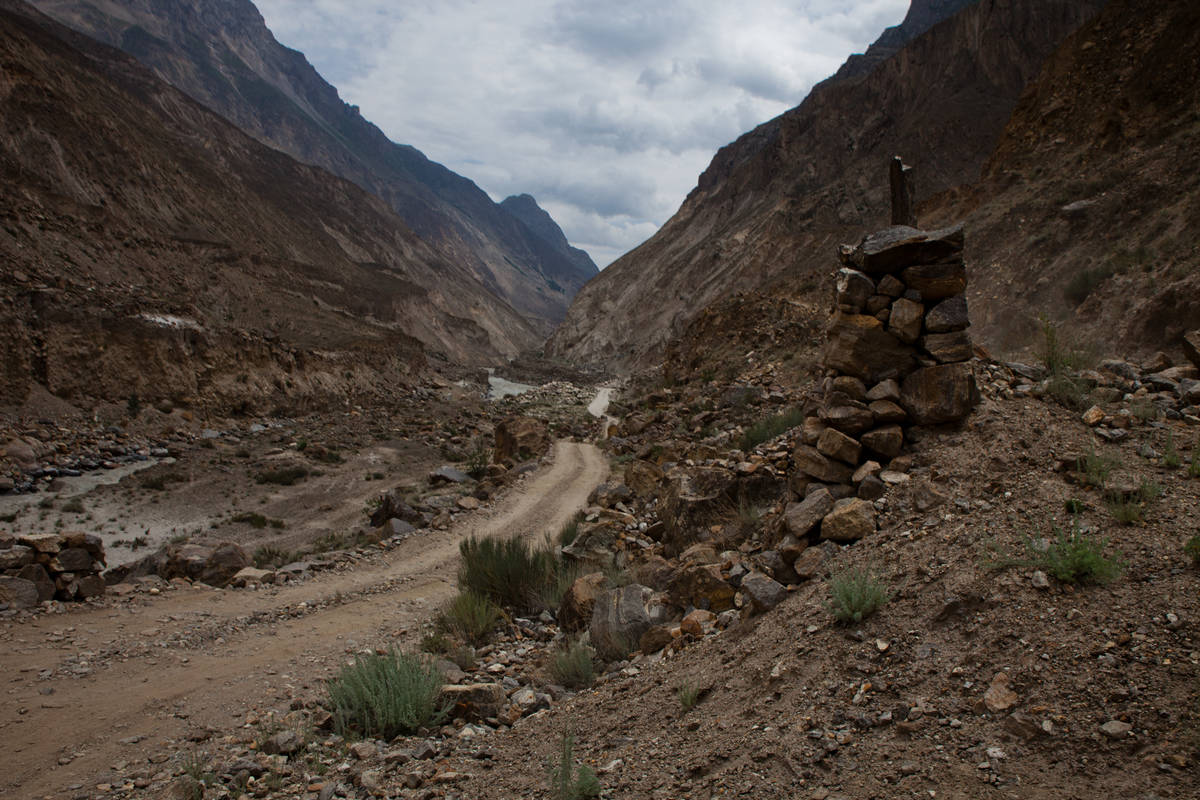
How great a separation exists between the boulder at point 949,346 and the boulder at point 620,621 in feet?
11.3

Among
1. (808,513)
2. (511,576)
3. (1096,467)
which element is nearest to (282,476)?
(511,576)

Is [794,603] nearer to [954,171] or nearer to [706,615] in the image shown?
[706,615]

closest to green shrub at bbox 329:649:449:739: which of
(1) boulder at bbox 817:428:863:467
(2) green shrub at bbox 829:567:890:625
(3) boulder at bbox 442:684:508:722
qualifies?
(3) boulder at bbox 442:684:508:722

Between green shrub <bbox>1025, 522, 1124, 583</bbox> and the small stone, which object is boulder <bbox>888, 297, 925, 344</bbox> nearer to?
green shrub <bbox>1025, 522, 1124, 583</bbox>

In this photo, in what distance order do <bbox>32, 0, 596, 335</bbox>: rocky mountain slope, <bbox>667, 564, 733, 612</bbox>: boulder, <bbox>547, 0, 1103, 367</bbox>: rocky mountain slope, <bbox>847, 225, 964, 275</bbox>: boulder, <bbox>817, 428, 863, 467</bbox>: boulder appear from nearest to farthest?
<bbox>667, 564, 733, 612</bbox>: boulder < <bbox>817, 428, 863, 467</bbox>: boulder < <bbox>847, 225, 964, 275</bbox>: boulder < <bbox>547, 0, 1103, 367</bbox>: rocky mountain slope < <bbox>32, 0, 596, 335</bbox>: rocky mountain slope

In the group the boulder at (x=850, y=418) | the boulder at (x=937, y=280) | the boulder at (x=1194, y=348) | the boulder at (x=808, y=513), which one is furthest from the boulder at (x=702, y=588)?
the boulder at (x=1194, y=348)

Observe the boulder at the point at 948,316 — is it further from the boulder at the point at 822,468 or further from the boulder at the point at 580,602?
the boulder at the point at 580,602

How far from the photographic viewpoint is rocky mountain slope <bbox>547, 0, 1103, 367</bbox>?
4697 cm

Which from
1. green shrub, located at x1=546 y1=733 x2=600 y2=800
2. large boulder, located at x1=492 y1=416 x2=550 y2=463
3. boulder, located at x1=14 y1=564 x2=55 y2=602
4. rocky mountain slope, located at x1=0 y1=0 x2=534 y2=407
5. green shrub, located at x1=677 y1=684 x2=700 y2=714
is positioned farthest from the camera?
rocky mountain slope, located at x1=0 y1=0 x2=534 y2=407

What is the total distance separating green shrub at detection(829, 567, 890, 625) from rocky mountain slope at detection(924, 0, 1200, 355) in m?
10.7

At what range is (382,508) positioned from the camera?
1341 cm

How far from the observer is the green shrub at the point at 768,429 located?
1101 cm

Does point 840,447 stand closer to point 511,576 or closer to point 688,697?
point 688,697

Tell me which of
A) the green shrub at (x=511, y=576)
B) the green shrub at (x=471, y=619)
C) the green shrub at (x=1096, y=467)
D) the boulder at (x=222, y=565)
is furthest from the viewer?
the boulder at (x=222, y=565)
